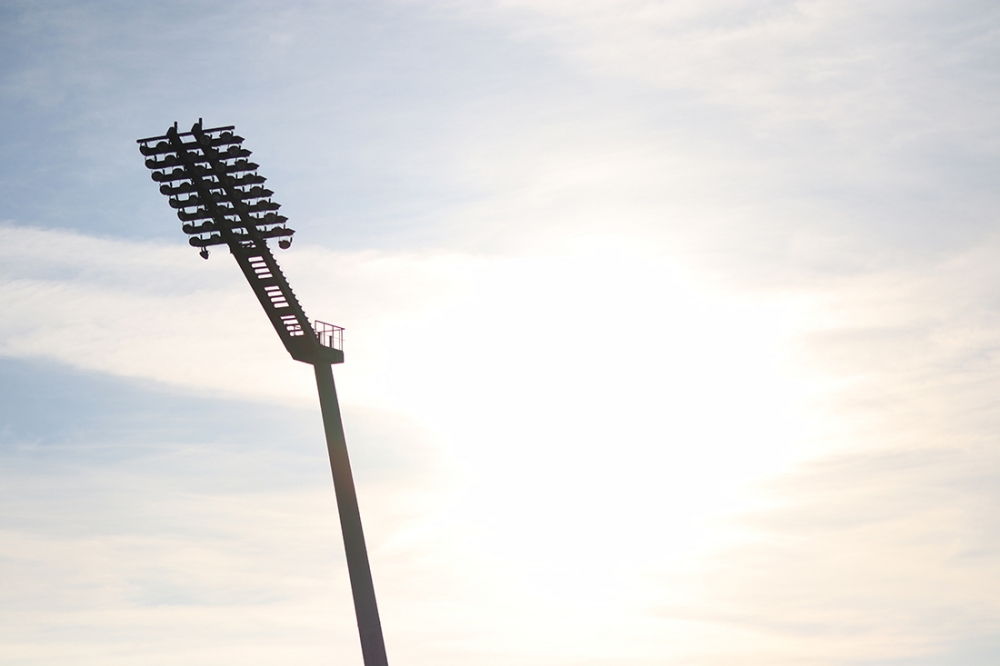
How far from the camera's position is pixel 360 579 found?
149ft

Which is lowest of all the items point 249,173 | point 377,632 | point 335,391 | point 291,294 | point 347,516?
point 377,632

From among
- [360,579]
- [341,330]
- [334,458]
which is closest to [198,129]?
[341,330]

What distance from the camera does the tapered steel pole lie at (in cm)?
4416

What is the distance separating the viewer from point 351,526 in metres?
46.4

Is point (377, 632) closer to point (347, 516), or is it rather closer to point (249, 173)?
point (347, 516)

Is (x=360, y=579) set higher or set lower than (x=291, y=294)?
lower

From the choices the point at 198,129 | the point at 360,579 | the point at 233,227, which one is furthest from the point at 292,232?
the point at 360,579

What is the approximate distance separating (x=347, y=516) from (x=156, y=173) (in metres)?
17.1

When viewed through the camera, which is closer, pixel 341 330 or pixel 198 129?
pixel 198 129

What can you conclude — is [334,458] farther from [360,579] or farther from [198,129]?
[198,129]

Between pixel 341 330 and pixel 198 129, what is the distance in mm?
11421

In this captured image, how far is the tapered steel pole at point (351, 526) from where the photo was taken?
44156 mm

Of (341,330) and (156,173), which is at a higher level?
(156,173)

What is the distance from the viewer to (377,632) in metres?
44.3
